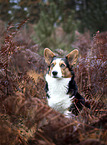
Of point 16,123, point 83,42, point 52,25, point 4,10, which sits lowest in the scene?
point 16,123

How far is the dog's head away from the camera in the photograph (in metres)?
2.65

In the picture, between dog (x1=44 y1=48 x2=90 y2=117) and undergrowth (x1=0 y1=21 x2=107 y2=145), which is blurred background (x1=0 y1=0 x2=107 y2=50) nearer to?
undergrowth (x1=0 y1=21 x2=107 y2=145)

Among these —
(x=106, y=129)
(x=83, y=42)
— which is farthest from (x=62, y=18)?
(x=106, y=129)

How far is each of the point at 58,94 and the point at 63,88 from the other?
14cm

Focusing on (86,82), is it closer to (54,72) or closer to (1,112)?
(54,72)

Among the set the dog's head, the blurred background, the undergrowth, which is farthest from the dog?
the blurred background

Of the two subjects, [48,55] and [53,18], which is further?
[53,18]

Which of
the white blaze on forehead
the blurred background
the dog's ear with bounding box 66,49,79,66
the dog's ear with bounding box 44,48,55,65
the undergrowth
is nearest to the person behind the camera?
the undergrowth

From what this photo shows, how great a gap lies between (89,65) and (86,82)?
454mm

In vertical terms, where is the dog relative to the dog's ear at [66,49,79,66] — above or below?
below

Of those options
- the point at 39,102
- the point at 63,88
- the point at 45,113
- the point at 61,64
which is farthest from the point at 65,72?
the point at 45,113

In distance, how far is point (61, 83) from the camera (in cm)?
277

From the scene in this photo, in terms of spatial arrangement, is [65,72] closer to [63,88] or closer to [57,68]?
[57,68]

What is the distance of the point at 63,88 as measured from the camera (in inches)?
108
